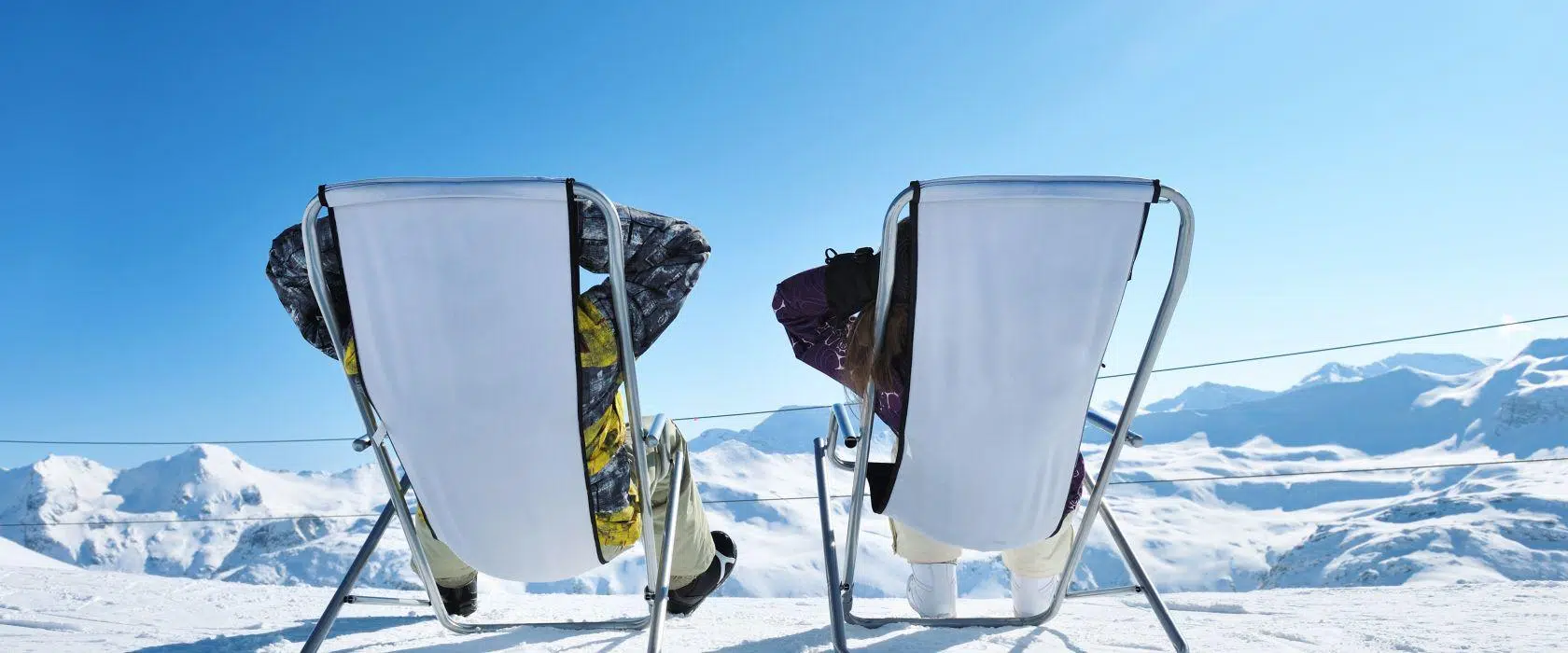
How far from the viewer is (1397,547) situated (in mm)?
99438

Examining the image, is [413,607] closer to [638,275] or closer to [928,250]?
[638,275]

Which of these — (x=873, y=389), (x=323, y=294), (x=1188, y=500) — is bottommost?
(x=1188, y=500)

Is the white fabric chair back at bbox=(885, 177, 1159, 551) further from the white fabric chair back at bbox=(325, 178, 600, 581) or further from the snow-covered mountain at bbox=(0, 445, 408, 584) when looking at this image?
the snow-covered mountain at bbox=(0, 445, 408, 584)

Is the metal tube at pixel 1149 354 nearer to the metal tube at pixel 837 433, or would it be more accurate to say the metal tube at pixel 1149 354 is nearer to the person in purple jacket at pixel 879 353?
the person in purple jacket at pixel 879 353

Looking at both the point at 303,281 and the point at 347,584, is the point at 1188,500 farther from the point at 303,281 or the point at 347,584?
the point at 303,281

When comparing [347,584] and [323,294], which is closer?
[323,294]

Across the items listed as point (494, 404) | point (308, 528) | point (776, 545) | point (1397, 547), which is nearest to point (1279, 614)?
point (494, 404)

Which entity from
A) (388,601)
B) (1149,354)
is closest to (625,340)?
(1149,354)

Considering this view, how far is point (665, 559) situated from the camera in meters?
1.57

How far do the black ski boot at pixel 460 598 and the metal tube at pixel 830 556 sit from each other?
1052 millimetres

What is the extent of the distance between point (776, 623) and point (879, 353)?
1.09 meters

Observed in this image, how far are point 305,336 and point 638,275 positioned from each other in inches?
29.4

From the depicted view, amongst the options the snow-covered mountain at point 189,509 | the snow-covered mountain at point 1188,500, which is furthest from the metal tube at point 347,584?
the snow-covered mountain at point 189,509

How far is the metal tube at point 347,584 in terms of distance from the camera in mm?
1552
